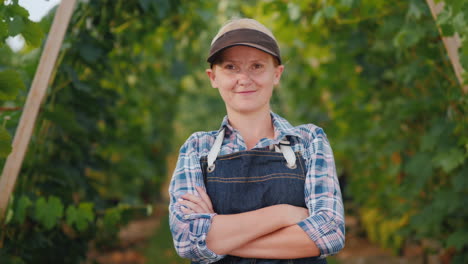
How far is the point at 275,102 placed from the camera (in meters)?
2.70

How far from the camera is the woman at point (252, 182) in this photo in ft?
5.27

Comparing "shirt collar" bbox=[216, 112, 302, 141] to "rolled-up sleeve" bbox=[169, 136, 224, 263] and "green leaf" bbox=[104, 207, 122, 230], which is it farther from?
"green leaf" bbox=[104, 207, 122, 230]

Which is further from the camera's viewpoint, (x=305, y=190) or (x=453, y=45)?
(x=453, y=45)

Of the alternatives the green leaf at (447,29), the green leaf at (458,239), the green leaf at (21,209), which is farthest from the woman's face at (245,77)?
the green leaf at (458,239)

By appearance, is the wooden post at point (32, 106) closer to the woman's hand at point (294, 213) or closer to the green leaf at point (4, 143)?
the green leaf at point (4, 143)

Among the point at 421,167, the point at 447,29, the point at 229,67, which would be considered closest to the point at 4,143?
the point at 229,67

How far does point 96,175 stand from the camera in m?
6.49

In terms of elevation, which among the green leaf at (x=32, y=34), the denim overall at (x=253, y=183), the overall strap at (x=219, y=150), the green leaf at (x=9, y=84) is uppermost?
the green leaf at (x=32, y=34)

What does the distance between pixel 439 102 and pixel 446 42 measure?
66 cm

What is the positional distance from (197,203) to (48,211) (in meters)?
1.07

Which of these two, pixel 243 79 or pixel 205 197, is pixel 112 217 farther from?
pixel 243 79

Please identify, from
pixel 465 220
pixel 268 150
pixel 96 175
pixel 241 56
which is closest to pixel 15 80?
pixel 241 56

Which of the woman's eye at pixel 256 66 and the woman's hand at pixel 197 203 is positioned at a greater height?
the woman's eye at pixel 256 66

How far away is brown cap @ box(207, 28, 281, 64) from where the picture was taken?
166 cm
